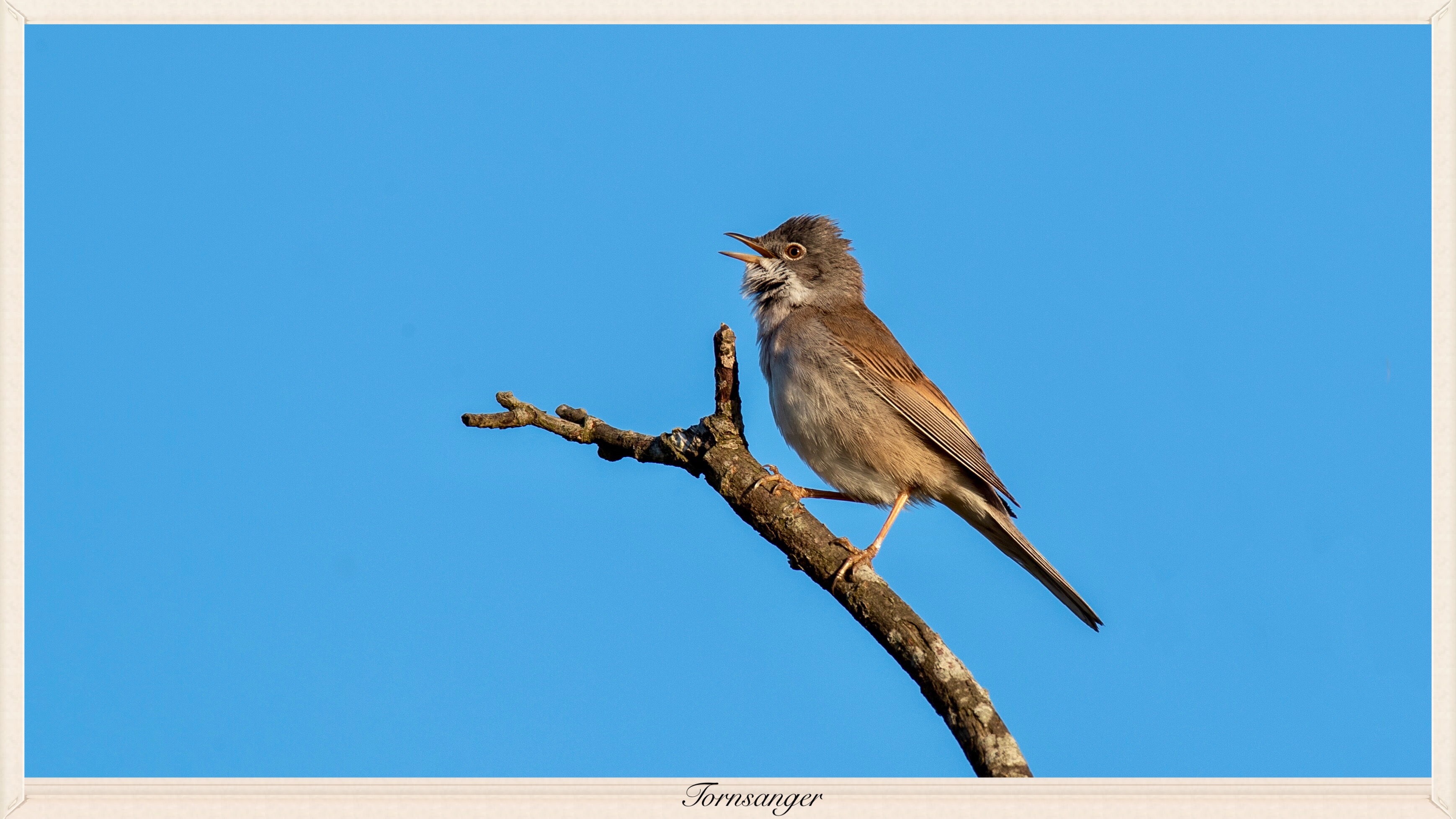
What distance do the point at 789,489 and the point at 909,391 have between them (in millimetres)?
1903

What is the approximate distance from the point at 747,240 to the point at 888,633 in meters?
5.24

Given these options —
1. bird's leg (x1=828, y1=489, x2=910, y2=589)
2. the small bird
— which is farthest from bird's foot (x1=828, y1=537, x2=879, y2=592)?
the small bird

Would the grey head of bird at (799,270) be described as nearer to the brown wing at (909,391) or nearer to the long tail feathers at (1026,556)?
the brown wing at (909,391)

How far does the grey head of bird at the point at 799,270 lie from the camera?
9703 millimetres

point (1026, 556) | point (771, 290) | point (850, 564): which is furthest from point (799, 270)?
point (850, 564)

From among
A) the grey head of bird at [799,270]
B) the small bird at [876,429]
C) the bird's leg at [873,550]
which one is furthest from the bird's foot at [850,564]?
the grey head of bird at [799,270]

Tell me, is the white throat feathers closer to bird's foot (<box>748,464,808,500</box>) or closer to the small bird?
the small bird

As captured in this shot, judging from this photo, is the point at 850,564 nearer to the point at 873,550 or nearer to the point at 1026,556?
the point at 873,550

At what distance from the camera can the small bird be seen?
27.9 ft

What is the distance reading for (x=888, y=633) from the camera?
223 inches

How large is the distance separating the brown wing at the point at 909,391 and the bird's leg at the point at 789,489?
87cm
